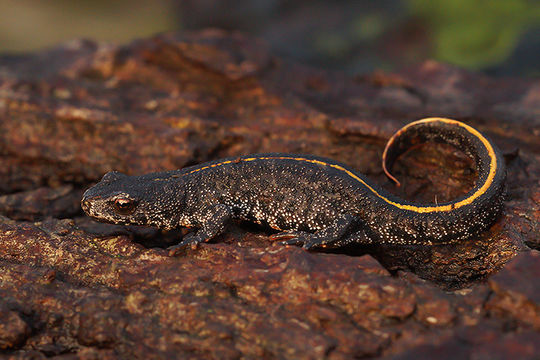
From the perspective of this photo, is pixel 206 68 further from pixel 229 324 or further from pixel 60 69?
pixel 229 324

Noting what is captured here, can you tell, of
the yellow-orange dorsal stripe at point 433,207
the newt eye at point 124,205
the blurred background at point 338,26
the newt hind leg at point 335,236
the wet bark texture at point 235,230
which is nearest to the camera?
the wet bark texture at point 235,230

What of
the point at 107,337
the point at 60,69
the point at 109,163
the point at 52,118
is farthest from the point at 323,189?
the point at 60,69

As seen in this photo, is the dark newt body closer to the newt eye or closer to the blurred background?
the newt eye

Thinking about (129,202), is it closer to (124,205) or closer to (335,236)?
(124,205)

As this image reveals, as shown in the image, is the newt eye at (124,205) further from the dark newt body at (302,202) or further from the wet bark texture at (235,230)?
the wet bark texture at (235,230)

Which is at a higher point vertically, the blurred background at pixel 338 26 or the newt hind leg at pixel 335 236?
the blurred background at pixel 338 26

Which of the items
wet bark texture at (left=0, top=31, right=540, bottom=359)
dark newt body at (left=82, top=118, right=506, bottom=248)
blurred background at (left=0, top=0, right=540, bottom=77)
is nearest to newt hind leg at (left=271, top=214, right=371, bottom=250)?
dark newt body at (left=82, top=118, right=506, bottom=248)

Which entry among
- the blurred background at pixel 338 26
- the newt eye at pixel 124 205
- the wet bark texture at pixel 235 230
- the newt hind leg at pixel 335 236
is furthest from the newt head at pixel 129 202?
the blurred background at pixel 338 26
